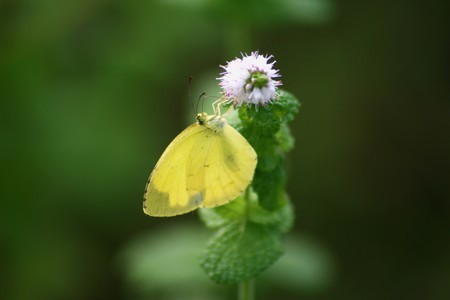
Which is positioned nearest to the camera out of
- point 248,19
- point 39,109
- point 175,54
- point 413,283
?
point 248,19

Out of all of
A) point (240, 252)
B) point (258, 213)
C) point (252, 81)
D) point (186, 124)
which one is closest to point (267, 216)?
point (258, 213)

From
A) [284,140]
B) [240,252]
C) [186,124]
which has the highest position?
[186,124]

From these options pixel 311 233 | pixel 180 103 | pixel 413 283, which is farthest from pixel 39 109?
pixel 413 283

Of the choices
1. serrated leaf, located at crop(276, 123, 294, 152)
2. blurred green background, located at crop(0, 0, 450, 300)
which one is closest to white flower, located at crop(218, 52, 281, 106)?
serrated leaf, located at crop(276, 123, 294, 152)

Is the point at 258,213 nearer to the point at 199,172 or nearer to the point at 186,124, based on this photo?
the point at 199,172

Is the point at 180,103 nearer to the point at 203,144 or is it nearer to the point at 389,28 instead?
the point at 389,28

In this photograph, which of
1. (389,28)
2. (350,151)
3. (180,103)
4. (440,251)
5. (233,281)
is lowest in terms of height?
(233,281)
